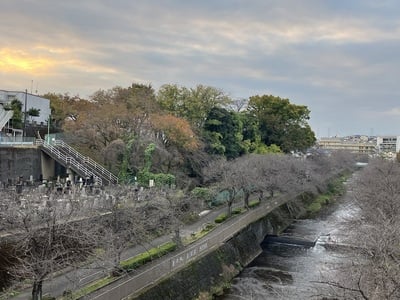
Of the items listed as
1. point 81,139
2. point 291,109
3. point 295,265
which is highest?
point 291,109

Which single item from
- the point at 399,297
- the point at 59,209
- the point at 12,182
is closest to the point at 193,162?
the point at 12,182

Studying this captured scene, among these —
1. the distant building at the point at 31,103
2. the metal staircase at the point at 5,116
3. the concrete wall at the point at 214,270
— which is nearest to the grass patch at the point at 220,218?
the concrete wall at the point at 214,270

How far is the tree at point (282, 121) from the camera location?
62.8m

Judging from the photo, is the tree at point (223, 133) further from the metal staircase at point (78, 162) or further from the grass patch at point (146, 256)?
the grass patch at point (146, 256)

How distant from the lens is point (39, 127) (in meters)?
49.4

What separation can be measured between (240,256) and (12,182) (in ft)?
51.0

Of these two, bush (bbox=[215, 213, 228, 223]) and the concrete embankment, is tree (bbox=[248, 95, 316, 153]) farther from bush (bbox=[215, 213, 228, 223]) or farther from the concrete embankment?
bush (bbox=[215, 213, 228, 223])

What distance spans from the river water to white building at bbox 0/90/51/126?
96.9 ft

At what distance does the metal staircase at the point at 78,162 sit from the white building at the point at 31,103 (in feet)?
42.8

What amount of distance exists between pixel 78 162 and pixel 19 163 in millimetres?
4697

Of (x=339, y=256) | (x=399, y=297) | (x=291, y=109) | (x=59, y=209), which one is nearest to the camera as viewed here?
(x=399, y=297)

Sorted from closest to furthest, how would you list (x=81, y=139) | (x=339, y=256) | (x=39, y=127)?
(x=339, y=256), (x=81, y=139), (x=39, y=127)

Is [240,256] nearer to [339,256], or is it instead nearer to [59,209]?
[339,256]

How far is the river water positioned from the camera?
2425cm
